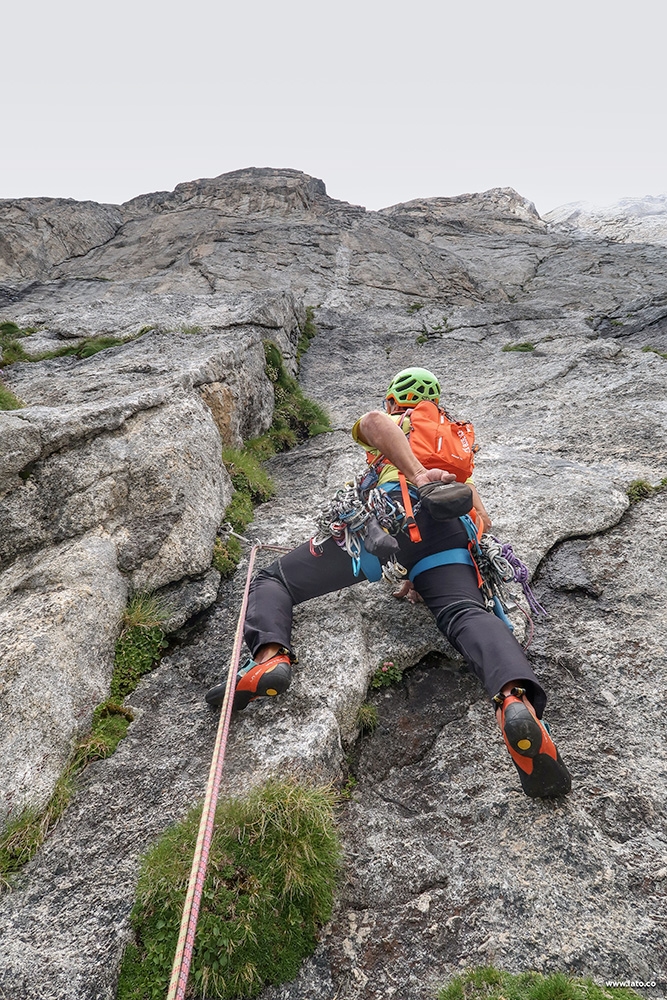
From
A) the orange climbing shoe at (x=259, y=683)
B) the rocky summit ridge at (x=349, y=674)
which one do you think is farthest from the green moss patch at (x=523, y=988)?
the orange climbing shoe at (x=259, y=683)

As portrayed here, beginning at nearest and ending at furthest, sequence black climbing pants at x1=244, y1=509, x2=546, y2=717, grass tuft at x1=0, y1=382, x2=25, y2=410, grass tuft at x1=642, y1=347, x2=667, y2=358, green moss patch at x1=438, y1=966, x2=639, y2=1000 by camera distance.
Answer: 1. green moss patch at x1=438, y1=966, x2=639, y2=1000
2. black climbing pants at x1=244, y1=509, x2=546, y2=717
3. grass tuft at x1=0, y1=382, x2=25, y2=410
4. grass tuft at x1=642, y1=347, x2=667, y2=358

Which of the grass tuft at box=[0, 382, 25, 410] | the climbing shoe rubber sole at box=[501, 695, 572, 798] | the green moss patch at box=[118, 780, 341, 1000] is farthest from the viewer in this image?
the grass tuft at box=[0, 382, 25, 410]

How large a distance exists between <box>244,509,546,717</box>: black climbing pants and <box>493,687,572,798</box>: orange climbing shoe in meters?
0.15

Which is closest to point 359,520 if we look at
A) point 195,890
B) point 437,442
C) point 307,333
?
point 437,442

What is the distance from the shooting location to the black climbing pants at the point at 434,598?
3725 mm

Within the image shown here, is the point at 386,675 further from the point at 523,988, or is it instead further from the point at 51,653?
the point at 51,653

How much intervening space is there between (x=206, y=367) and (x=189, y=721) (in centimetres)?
606

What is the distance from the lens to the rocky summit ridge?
310 centimetres

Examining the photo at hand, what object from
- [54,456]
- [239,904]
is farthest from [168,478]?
[239,904]

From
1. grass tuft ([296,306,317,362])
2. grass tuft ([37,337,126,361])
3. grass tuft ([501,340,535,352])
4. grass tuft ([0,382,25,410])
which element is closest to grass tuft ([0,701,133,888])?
grass tuft ([0,382,25,410])

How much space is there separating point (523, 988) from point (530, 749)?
3.87 feet

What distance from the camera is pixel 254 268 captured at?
19.7 meters

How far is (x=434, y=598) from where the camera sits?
15.0ft

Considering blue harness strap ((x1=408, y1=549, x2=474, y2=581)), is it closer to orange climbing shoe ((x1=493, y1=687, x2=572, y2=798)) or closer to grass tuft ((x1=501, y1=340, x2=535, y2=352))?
orange climbing shoe ((x1=493, y1=687, x2=572, y2=798))
